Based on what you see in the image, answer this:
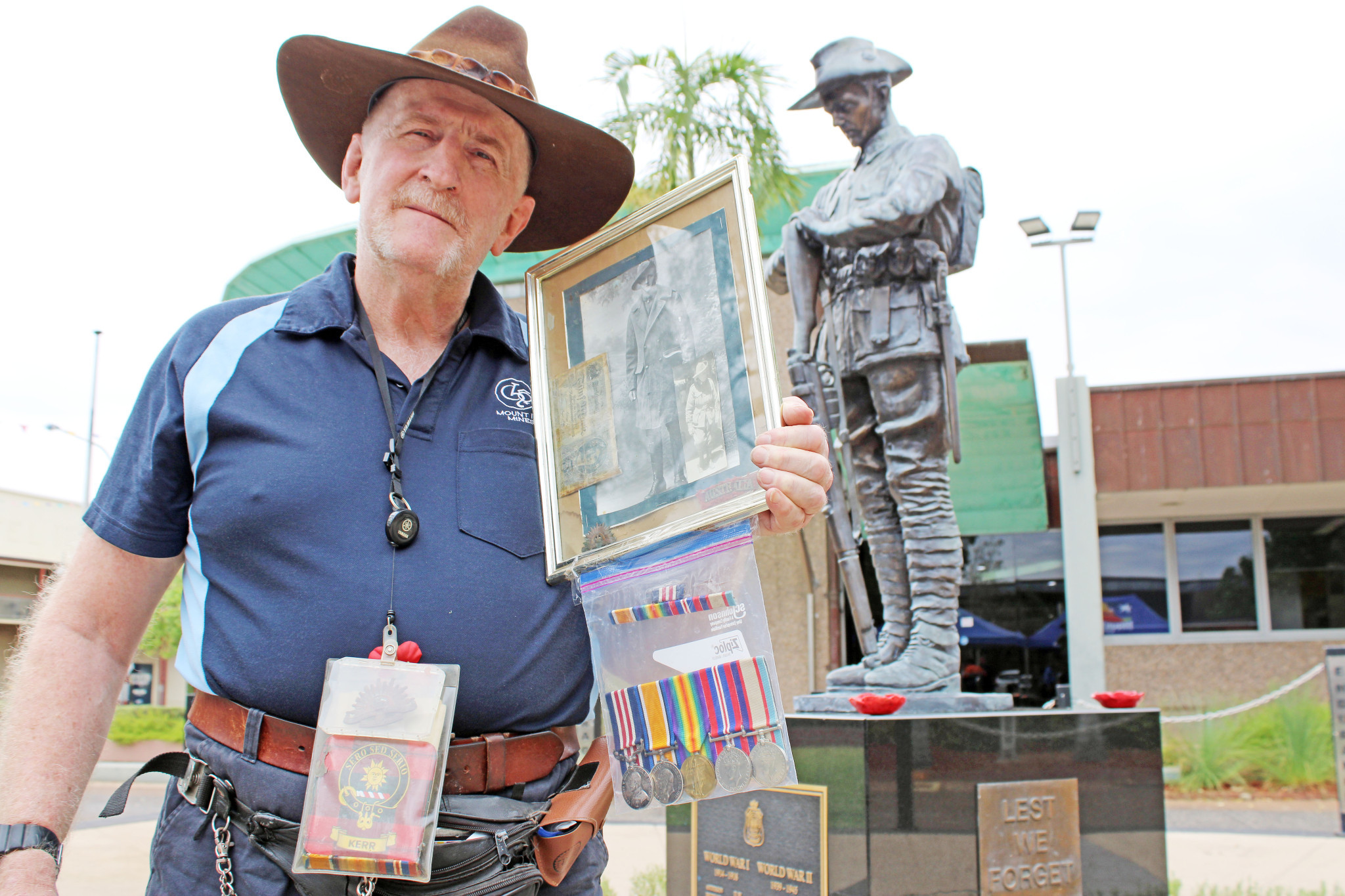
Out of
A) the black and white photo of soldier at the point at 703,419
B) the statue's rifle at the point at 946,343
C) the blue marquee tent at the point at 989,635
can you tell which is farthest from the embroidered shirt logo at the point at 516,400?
the blue marquee tent at the point at 989,635

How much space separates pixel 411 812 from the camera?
1197 mm

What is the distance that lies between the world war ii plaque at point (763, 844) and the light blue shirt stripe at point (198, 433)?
205 cm

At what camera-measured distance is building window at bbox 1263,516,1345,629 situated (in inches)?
537

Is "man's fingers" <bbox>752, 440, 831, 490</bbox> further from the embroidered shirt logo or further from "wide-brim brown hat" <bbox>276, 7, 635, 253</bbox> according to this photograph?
"wide-brim brown hat" <bbox>276, 7, 635, 253</bbox>

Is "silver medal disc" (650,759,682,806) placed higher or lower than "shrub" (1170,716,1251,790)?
higher

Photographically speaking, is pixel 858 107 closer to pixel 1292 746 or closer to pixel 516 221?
pixel 516 221

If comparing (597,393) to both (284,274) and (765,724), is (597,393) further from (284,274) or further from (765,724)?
(284,274)

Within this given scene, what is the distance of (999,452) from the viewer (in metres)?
11.7

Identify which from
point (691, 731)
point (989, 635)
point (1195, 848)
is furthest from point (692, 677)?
point (989, 635)

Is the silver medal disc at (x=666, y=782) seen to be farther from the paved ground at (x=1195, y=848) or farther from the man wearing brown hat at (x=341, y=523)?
the paved ground at (x=1195, y=848)

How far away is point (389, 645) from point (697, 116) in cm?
913

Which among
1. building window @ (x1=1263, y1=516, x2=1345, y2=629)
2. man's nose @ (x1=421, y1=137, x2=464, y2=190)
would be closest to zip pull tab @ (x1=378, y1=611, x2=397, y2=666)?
man's nose @ (x1=421, y1=137, x2=464, y2=190)

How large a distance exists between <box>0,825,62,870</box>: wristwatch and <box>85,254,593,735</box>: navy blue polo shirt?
26 cm

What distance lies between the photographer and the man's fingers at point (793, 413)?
1.25 metres
